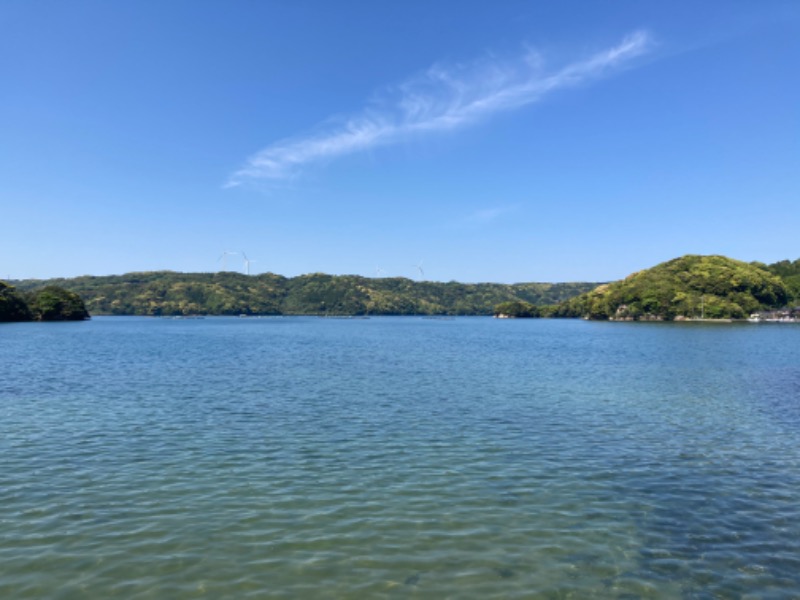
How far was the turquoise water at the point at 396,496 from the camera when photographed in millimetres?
13148

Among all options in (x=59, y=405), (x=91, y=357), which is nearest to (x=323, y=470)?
(x=59, y=405)

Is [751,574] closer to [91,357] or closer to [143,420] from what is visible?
[143,420]

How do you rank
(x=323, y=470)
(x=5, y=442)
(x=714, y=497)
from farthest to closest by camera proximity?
(x=5, y=442) → (x=323, y=470) → (x=714, y=497)

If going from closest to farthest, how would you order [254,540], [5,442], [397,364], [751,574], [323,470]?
[751,574]
[254,540]
[323,470]
[5,442]
[397,364]

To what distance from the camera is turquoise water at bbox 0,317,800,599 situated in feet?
43.1

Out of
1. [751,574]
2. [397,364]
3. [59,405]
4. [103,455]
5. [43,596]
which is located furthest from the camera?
[397,364]

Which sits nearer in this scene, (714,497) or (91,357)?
(714,497)

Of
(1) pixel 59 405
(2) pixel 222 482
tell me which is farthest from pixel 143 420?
(2) pixel 222 482

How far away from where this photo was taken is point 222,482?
20562 mm

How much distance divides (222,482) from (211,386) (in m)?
29.5

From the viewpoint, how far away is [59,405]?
3700 cm

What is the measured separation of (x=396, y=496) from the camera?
1911cm

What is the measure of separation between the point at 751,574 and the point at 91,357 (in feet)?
282

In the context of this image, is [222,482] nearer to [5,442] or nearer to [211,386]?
[5,442]
